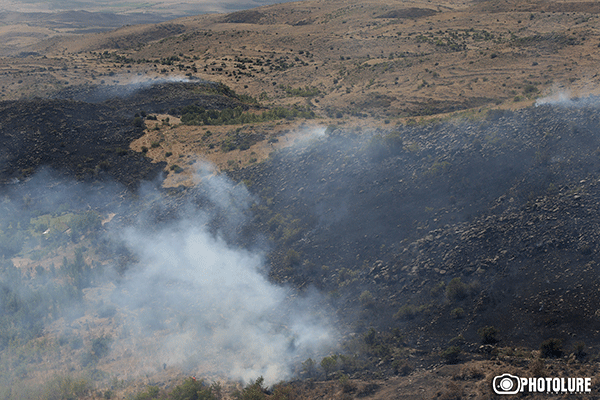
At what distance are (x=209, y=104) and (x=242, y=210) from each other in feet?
76.9

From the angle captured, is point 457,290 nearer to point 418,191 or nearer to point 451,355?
point 451,355

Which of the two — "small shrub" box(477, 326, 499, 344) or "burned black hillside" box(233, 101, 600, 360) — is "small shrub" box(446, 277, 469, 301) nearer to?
"burned black hillside" box(233, 101, 600, 360)

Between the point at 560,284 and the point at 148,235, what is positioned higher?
the point at 148,235

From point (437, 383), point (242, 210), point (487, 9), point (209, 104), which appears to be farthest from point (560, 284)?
point (487, 9)

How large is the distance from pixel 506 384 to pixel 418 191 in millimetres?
12673

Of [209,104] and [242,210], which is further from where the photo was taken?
[209,104]

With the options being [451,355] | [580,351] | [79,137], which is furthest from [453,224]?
[79,137]

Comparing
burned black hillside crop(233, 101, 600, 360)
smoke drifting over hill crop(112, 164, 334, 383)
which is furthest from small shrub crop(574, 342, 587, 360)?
smoke drifting over hill crop(112, 164, 334, 383)

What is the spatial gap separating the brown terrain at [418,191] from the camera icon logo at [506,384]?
1.16 feet

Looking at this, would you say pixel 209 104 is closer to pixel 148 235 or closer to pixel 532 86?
pixel 148 235

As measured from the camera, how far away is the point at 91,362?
2019 centimetres

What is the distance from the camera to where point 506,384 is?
1324 centimetres

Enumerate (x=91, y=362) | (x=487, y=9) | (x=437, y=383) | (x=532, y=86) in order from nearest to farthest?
(x=437, y=383) < (x=91, y=362) < (x=532, y=86) < (x=487, y=9)

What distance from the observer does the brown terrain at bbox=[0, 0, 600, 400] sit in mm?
16547
